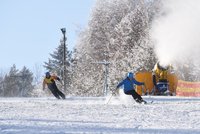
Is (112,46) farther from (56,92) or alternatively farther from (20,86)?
(56,92)

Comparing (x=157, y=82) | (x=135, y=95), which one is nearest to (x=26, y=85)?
(x=157, y=82)

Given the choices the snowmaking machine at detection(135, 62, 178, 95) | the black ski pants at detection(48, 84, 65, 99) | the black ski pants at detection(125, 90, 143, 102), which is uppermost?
the snowmaking machine at detection(135, 62, 178, 95)

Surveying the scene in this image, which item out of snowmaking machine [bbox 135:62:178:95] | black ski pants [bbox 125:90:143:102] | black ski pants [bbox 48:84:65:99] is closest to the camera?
black ski pants [bbox 125:90:143:102]

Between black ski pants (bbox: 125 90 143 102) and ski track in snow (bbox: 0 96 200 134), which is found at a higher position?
black ski pants (bbox: 125 90 143 102)

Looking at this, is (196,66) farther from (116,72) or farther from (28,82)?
(28,82)

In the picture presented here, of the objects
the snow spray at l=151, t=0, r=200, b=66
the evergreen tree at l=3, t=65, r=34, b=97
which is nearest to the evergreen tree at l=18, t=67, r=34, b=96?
the evergreen tree at l=3, t=65, r=34, b=97

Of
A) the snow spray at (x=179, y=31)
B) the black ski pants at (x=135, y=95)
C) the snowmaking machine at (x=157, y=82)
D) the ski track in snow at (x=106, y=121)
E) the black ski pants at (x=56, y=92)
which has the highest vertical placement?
the snow spray at (x=179, y=31)

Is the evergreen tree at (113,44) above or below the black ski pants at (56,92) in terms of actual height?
above

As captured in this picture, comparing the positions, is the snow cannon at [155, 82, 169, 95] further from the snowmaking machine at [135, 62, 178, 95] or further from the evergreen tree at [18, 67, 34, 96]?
the evergreen tree at [18, 67, 34, 96]

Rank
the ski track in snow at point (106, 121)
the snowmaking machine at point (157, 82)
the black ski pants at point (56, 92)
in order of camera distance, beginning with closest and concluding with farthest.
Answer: the ski track in snow at point (106, 121) < the black ski pants at point (56, 92) < the snowmaking machine at point (157, 82)

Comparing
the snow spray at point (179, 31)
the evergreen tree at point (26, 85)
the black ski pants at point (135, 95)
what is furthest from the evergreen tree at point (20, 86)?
the black ski pants at point (135, 95)

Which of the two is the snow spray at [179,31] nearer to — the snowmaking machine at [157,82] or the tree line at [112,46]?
the snowmaking machine at [157,82]

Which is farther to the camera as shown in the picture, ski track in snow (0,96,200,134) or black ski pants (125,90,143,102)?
black ski pants (125,90,143,102)

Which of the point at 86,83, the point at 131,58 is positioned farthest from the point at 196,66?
the point at 86,83
